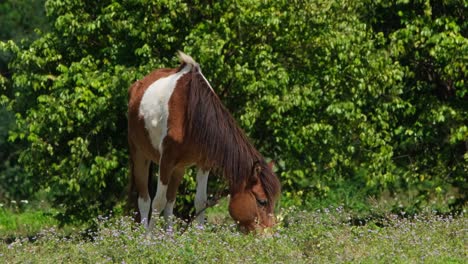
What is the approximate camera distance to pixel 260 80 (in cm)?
1048

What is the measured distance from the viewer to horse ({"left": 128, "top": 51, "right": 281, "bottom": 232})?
30.0 feet

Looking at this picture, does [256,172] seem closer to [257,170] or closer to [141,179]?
[257,170]

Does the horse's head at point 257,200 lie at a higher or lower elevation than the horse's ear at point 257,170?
lower

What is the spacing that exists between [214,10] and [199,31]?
0.37 m

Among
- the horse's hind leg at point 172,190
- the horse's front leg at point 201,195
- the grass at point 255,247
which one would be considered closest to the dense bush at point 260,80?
the horse's front leg at point 201,195

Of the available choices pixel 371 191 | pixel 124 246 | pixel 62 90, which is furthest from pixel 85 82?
pixel 371 191

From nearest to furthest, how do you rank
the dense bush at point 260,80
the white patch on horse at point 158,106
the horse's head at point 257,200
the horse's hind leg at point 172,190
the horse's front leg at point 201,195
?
the horse's head at point 257,200
the white patch on horse at point 158,106
the horse's front leg at point 201,195
the horse's hind leg at point 172,190
the dense bush at point 260,80

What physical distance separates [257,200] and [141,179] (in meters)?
1.74

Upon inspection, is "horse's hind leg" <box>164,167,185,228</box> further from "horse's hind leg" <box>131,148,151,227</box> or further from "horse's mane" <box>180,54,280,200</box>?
"horse's mane" <box>180,54,280,200</box>

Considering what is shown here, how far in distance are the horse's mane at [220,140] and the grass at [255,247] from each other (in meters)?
0.74

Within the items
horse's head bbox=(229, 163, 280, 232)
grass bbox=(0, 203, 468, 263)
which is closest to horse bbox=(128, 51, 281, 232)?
horse's head bbox=(229, 163, 280, 232)

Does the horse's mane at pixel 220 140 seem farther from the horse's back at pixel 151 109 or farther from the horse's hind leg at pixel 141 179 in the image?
the horse's hind leg at pixel 141 179

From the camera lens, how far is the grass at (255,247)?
7.27 m

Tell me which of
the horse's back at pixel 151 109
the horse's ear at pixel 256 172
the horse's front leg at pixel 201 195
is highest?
the horse's back at pixel 151 109
